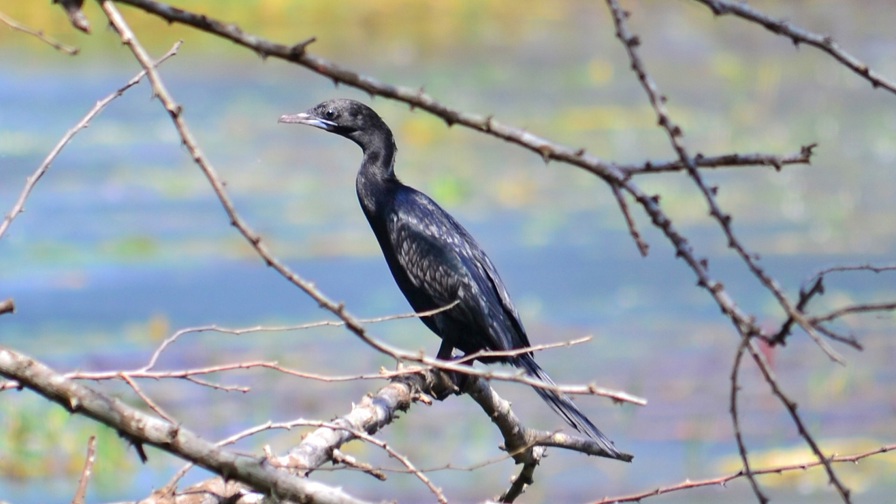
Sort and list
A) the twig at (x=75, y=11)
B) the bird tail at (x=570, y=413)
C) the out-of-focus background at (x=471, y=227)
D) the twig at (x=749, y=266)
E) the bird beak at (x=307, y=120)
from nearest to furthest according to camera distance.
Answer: the twig at (x=749, y=266) → the twig at (x=75, y=11) → the bird tail at (x=570, y=413) → the bird beak at (x=307, y=120) → the out-of-focus background at (x=471, y=227)

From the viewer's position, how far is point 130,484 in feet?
21.8

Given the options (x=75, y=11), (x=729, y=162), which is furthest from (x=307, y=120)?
(x=729, y=162)

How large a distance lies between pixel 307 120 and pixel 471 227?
6933mm

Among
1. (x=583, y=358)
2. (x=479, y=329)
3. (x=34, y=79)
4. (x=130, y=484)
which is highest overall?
(x=34, y=79)

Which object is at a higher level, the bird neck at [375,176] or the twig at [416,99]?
the bird neck at [375,176]

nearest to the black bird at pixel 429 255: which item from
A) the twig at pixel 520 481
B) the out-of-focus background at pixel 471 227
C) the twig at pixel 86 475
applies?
the twig at pixel 520 481

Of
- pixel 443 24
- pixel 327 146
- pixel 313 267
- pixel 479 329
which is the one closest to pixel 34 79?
pixel 327 146

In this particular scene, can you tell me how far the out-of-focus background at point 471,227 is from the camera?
723 centimetres

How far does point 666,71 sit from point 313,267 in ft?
Answer: 20.1

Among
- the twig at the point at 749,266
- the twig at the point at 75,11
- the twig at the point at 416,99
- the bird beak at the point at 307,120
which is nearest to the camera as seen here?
the twig at the point at 749,266

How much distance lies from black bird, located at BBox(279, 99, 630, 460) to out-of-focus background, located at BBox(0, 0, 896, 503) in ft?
10.4

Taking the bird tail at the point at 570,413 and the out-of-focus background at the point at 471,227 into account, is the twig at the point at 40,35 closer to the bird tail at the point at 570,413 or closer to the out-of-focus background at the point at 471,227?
the bird tail at the point at 570,413

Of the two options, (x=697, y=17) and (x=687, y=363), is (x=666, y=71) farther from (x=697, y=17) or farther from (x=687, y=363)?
(x=687, y=363)

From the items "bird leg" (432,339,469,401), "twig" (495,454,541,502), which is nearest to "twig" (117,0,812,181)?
"twig" (495,454,541,502)
